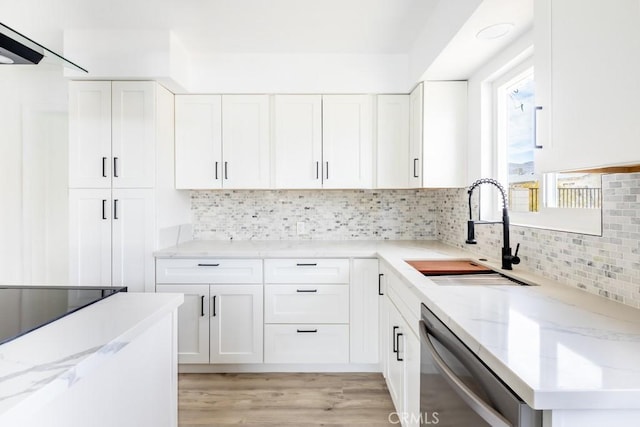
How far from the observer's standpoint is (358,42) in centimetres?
248

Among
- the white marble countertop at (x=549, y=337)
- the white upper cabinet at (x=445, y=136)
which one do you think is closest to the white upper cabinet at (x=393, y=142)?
the white upper cabinet at (x=445, y=136)

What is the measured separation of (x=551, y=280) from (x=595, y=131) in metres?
0.93

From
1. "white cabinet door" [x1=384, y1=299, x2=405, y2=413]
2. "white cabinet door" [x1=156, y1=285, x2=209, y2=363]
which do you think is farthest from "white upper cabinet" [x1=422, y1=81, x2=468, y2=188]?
"white cabinet door" [x1=156, y1=285, x2=209, y2=363]

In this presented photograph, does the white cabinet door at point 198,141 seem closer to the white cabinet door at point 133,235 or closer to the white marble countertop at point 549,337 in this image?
the white cabinet door at point 133,235

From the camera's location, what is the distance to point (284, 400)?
2191mm

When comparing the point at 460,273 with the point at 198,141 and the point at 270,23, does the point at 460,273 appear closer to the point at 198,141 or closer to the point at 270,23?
the point at 270,23

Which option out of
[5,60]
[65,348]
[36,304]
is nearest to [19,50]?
[5,60]

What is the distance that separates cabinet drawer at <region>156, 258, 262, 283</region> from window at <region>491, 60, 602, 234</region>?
1.74 meters

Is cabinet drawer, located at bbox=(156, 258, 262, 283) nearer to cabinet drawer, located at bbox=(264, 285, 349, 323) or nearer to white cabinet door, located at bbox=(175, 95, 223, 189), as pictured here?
cabinet drawer, located at bbox=(264, 285, 349, 323)

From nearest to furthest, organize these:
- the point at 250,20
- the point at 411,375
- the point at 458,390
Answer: the point at 458,390, the point at 411,375, the point at 250,20

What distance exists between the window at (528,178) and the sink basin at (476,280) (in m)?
0.32

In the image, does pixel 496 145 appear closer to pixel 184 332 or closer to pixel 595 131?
pixel 595 131

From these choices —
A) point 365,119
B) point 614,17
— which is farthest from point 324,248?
point 614,17

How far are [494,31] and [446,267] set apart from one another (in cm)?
127
